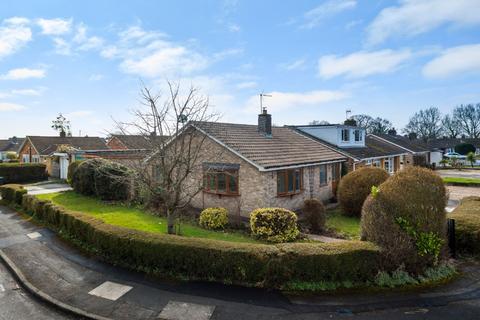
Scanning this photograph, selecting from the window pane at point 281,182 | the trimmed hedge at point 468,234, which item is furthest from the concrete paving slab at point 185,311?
the window pane at point 281,182

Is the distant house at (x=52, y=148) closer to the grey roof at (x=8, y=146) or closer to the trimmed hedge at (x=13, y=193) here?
the trimmed hedge at (x=13, y=193)

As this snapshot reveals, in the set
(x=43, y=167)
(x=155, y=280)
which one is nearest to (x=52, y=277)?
(x=155, y=280)

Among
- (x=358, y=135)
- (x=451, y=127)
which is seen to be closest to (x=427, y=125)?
(x=451, y=127)

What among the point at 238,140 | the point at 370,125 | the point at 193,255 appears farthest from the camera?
the point at 370,125

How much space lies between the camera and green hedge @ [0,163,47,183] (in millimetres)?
32406

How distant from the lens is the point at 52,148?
138ft

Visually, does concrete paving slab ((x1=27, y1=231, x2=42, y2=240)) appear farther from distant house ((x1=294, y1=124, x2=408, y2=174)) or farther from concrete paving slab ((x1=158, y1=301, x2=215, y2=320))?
distant house ((x1=294, y1=124, x2=408, y2=174))

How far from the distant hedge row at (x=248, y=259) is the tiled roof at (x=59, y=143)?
3624 cm

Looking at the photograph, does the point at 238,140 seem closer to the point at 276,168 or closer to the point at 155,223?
the point at 276,168

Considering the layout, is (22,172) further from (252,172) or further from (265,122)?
(252,172)

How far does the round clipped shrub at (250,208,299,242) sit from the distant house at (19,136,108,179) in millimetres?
26382

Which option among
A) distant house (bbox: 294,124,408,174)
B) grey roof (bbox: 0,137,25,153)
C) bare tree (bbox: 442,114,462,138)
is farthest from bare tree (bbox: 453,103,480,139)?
grey roof (bbox: 0,137,25,153)

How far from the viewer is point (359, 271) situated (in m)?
8.79

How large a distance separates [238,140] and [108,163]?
8.96 meters
